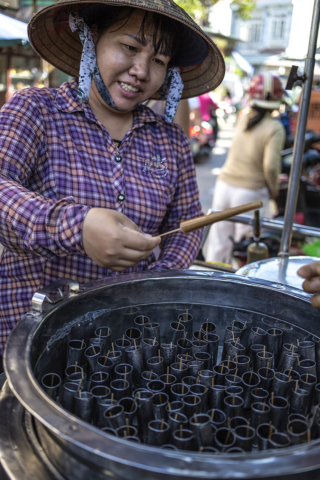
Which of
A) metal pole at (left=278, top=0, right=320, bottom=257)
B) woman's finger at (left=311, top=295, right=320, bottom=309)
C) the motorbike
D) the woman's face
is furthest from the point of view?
the motorbike

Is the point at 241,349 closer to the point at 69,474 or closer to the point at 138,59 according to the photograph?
the point at 69,474

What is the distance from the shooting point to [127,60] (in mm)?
1599

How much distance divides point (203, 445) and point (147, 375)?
0.96ft

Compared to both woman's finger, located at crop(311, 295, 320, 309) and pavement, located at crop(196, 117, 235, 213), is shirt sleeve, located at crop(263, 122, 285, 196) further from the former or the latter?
woman's finger, located at crop(311, 295, 320, 309)

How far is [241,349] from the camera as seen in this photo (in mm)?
1369

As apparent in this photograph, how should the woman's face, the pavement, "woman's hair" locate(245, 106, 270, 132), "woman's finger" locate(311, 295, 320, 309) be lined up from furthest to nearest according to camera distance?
the pavement → "woman's hair" locate(245, 106, 270, 132) → the woman's face → "woman's finger" locate(311, 295, 320, 309)

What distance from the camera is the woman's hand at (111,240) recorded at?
3.72 ft

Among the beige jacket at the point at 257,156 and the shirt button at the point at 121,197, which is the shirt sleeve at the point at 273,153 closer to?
the beige jacket at the point at 257,156

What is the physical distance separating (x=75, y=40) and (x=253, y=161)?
332 cm

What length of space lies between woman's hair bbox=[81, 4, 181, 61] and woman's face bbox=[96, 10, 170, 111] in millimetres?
15

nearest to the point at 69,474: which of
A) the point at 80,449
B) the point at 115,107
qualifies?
the point at 80,449

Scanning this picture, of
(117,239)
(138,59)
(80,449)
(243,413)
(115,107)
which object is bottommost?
(243,413)

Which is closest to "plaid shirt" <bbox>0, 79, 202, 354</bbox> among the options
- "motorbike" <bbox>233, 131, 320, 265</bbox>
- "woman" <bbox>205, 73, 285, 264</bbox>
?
"motorbike" <bbox>233, 131, 320, 265</bbox>

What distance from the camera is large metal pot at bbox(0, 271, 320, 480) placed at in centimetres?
79
